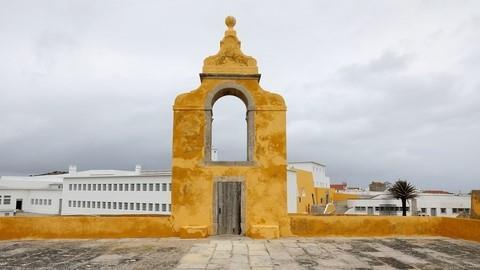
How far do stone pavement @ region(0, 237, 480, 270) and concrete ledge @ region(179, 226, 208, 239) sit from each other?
1.01 ft

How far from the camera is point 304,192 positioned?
5072cm

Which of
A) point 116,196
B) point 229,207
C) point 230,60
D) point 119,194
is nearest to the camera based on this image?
point 229,207

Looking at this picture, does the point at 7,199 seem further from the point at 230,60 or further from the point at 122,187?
the point at 230,60

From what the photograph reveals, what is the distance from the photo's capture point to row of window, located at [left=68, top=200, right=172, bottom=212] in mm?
43497

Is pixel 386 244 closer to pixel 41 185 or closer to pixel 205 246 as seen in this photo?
pixel 205 246

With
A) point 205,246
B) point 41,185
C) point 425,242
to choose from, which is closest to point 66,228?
point 205,246

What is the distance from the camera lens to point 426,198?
1901 inches

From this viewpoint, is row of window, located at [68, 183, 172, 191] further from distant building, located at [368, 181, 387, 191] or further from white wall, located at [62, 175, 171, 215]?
distant building, located at [368, 181, 387, 191]

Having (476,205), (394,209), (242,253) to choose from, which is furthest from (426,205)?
(242,253)

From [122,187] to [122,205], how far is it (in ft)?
6.97

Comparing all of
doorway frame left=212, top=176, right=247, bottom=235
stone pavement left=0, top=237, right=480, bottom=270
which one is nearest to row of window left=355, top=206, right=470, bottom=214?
stone pavement left=0, top=237, right=480, bottom=270

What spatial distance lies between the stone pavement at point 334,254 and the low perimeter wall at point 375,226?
0.57m

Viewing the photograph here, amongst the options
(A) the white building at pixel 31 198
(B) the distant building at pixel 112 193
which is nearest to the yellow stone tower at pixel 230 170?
(B) the distant building at pixel 112 193

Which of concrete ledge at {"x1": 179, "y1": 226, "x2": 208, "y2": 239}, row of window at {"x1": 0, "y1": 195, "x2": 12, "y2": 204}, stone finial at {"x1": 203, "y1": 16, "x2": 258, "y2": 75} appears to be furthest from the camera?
row of window at {"x1": 0, "y1": 195, "x2": 12, "y2": 204}
